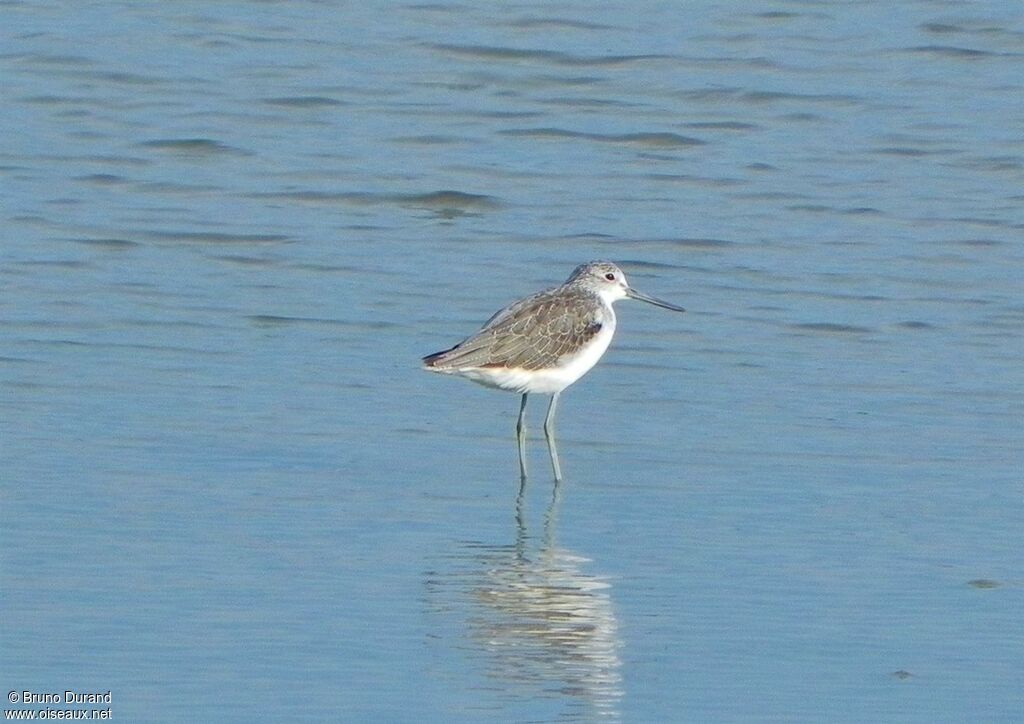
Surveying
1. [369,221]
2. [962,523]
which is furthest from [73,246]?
[962,523]

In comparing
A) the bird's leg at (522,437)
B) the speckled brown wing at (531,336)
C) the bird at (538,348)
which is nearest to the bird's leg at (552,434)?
the bird at (538,348)

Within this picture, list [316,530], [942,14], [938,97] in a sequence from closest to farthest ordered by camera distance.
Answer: [316,530]
[938,97]
[942,14]

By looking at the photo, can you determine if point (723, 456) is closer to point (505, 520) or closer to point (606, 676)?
point (505, 520)

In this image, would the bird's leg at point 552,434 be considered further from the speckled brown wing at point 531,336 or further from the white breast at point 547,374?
the speckled brown wing at point 531,336

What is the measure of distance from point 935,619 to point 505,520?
80.8 inches

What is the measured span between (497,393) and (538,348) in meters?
1.38

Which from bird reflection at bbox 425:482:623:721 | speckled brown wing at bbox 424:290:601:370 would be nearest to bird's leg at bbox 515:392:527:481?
speckled brown wing at bbox 424:290:601:370

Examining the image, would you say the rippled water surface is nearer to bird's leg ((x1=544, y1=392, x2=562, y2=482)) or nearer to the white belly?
bird's leg ((x1=544, y1=392, x2=562, y2=482))

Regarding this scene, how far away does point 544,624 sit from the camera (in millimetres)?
7004

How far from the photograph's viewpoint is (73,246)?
13.7 metres

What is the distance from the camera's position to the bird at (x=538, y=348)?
9719mm

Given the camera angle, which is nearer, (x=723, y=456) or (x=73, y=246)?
(x=723, y=456)

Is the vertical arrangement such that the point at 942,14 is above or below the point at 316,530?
above

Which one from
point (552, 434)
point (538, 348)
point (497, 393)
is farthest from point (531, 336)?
point (497, 393)
